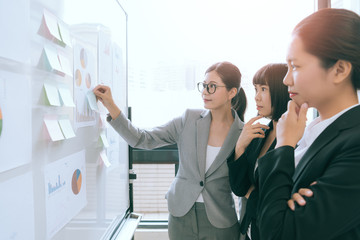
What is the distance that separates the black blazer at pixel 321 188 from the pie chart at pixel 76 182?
67cm

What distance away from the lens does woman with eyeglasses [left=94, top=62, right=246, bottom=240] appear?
1561mm

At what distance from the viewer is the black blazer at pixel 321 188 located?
62 cm

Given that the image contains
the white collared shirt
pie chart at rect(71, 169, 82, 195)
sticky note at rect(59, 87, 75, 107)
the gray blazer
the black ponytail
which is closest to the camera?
the white collared shirt

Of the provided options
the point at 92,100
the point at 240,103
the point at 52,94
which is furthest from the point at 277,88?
the point at 52,94

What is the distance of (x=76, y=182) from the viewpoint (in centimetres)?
98

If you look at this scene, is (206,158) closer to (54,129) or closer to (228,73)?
(228,73)

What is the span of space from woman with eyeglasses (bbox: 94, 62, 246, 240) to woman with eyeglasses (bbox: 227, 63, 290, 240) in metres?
0.22

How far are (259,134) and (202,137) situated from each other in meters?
0.43

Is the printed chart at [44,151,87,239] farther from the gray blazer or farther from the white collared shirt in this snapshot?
the white collared shirt

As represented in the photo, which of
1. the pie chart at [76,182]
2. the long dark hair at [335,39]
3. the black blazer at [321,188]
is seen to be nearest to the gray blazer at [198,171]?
the pie chart at [76,182]

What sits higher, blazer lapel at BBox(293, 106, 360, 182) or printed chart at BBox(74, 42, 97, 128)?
printed chart at BBox(74, 42, 97, 128)

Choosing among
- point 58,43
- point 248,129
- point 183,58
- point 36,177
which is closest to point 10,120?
point 36,177

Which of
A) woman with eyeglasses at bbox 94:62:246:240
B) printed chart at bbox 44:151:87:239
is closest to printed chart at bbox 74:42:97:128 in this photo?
printed chart at bbox 44:151:87:239

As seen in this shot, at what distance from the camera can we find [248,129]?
133 cm
